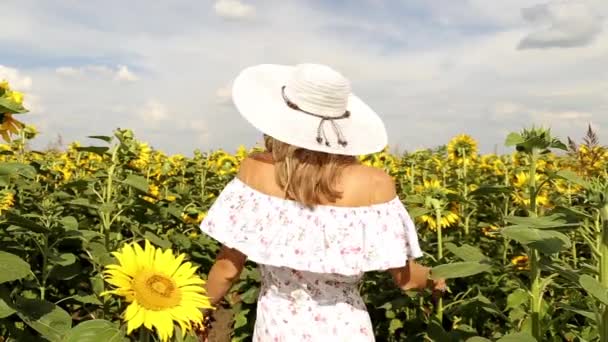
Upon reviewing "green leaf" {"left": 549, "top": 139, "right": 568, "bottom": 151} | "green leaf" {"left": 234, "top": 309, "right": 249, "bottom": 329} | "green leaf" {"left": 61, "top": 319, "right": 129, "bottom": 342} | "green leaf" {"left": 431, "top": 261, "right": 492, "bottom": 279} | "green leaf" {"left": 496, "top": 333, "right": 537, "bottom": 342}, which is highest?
"green leaf" {"left": 549, "top": 139, "right": 568, "bottom": 151}

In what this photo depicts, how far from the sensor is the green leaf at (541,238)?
77.9 inches

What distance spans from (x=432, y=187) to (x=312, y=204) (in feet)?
5.16

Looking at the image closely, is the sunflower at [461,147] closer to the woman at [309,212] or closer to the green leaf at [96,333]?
the woman at [309,212]

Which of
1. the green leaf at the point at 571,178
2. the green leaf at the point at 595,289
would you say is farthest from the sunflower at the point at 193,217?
the green leaf at the point at 595,289

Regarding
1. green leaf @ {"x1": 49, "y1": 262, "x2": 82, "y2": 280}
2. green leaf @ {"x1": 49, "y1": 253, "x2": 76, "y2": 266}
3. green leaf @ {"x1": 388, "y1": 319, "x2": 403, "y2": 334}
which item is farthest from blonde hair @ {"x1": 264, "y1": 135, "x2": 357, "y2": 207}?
green leaf @ {"x1": 388, "y1": 319, "x2": 403, "y2": 334}

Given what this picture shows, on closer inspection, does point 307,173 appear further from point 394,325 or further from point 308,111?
point 394,325

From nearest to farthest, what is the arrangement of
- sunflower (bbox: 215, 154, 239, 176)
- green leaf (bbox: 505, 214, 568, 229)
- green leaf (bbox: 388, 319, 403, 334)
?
green leaf (bbox: 505, 214, 568, 229) < green leaf (bbox: 388, 319, 403, 334) < sunflower (bbox: 215, 154, 239, 176)

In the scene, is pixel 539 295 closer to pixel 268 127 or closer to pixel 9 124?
pixel 268 127

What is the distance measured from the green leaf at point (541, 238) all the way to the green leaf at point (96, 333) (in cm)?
118

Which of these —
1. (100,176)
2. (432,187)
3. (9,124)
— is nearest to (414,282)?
(432,187)

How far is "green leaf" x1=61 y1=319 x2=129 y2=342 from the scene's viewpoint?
1541 millimetres

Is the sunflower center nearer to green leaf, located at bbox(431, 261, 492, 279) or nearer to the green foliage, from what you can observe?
the green foliage

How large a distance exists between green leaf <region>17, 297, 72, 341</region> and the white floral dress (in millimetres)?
633

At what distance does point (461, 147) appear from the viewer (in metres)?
6.21
